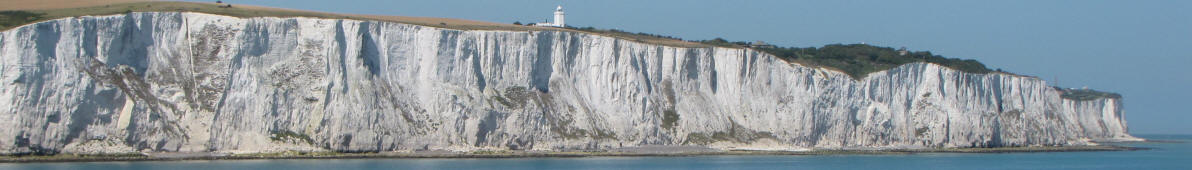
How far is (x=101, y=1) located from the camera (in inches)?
2530

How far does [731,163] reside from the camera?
6125 centimetres

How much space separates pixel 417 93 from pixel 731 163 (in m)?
13.1

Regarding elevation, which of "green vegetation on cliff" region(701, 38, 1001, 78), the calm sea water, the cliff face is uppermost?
"green vegetation on cliff" region(701, 38, 1001, 78)

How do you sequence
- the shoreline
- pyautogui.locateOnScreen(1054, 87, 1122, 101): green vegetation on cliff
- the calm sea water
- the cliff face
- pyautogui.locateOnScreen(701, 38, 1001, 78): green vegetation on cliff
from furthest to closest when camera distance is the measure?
pyautogui.locateOnScreen(1054, 87, 1122, 101): green vegetation on cliff → pyautogui.locateOnScreen(701, 38, 1001, 78): green vegetation on cliff → the cliff face → the shoreline → the calm sea water

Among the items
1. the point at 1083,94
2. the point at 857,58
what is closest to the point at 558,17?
the point at 857,58

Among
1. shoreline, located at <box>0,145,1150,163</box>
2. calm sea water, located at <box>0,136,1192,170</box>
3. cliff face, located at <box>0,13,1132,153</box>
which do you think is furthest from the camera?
cliff face, located at <box>0,13,1132,153</box>

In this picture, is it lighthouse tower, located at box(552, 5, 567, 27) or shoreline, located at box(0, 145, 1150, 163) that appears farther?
lighthouse tower, located at box(552, 5, 567, 27)

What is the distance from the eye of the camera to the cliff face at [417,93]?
5266cm

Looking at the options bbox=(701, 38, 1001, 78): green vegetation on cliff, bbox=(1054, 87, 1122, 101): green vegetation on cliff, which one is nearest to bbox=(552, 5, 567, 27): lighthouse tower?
bbox=(701, 38, 1001, 78): green vegetation on cliff

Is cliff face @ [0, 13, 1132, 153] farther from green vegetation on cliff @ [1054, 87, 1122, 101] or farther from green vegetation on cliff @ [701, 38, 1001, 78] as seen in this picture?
green vegetation on cliff @ [1054, 87, 1122, 101]

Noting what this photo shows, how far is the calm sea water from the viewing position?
4966cm

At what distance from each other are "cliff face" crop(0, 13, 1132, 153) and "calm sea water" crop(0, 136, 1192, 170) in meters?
2.68

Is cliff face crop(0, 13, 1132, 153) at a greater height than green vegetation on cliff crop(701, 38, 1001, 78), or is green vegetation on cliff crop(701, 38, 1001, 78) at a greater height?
green vegetation on cliff crop(701, 38, 1001, 78)

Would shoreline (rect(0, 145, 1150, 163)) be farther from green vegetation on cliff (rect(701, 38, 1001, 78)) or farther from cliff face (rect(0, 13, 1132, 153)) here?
green vegetation on cliff (rect(701, 38, 1001, 78))
